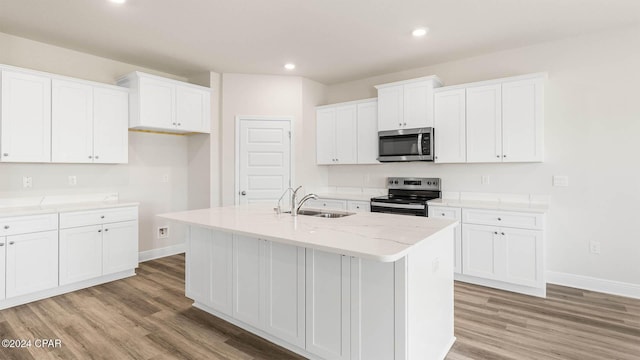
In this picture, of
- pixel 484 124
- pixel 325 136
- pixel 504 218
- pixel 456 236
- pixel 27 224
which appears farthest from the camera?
pixel 325 136

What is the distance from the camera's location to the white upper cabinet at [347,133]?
4.79m

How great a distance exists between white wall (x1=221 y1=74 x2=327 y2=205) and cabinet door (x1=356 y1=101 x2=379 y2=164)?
830 millimetres

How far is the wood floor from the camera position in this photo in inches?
91.7

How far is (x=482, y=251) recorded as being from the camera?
360 centimetres

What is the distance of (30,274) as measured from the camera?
126 inches

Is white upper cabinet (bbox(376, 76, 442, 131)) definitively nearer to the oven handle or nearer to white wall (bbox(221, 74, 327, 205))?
the oven handle

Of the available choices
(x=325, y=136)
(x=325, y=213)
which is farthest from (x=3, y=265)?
(x=325, y=136)

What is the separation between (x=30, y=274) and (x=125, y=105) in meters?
2.08

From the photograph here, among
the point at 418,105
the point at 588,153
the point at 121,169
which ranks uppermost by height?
the point at 418,105

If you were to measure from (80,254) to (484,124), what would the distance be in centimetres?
469

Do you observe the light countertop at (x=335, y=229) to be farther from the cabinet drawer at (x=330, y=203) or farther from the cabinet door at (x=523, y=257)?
the cabinet drawer at (x=330, y=203)

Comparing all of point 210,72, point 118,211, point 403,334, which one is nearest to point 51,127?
point 118,211

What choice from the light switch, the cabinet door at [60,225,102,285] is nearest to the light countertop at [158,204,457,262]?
the cabinet door at [60,225,102,285]

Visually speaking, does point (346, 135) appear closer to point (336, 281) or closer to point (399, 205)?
point (399, 205)
